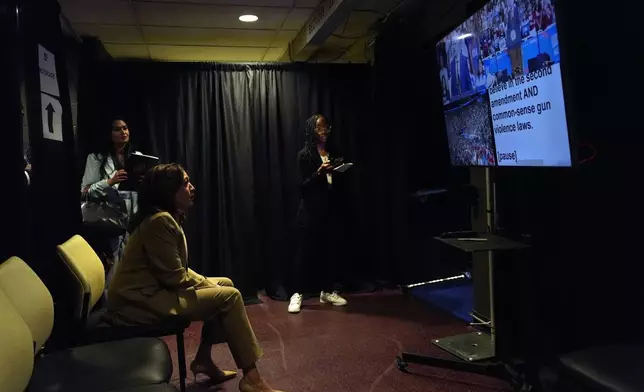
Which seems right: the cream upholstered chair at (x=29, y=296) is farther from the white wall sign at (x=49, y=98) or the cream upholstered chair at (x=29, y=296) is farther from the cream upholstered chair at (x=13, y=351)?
the white wall sign at (x=49, y=98)

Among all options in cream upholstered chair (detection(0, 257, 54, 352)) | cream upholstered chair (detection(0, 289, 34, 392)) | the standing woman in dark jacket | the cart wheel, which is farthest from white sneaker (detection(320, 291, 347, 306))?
cream upholstered chair (detection(0, 289, 34, 392))

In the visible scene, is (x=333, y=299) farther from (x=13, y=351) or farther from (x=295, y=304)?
(x=13, y=351)

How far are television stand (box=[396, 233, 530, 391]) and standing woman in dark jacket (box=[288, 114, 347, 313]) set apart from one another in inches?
45.5

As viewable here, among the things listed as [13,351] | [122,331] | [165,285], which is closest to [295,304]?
[165,285]

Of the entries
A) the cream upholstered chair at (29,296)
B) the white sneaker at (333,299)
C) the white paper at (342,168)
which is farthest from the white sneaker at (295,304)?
the cream upholstered chair at (29,296)

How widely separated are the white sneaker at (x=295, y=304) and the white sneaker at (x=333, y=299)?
0.18 m

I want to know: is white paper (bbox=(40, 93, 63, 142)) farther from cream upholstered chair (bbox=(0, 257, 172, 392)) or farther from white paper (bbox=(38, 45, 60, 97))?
cream upholstered chair (bbox=(0, 257, 172, 392))

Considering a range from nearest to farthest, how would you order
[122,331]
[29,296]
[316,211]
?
1. [29,296]
2. [122,331]
3. [316,211]

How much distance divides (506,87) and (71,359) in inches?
76.6

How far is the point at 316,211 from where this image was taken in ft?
12.7

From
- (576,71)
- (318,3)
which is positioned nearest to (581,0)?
(576,71)

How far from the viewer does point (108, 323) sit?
211 centimetres

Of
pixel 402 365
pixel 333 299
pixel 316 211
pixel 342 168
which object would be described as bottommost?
pixel 402 365

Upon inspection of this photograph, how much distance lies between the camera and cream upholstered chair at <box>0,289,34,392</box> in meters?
1.22
